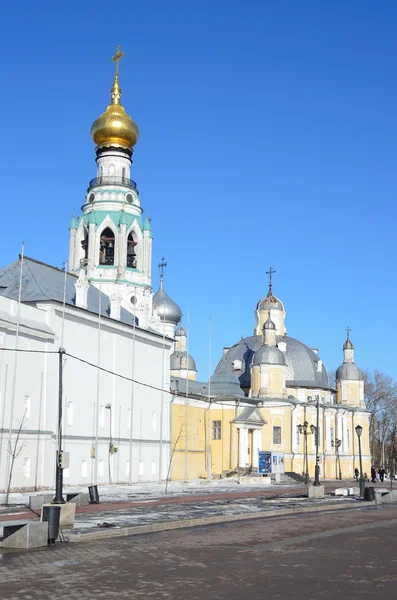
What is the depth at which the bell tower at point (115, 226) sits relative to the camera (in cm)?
5772

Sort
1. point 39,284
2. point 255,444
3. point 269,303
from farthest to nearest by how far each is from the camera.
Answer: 1. point 269,303
2. point 255,444
3. point 39,284

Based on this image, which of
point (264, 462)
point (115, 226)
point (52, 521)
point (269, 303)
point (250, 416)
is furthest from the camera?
point (269, 303)

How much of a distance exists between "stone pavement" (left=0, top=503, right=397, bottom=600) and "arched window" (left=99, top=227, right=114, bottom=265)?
3978 centimetres

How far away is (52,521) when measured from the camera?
16.9 meters

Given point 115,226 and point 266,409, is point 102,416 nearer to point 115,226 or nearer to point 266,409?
point 115,226

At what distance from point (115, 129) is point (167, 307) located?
772 inches

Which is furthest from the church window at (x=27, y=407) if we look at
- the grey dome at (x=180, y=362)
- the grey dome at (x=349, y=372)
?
the grey dome at (x=349, y=372)

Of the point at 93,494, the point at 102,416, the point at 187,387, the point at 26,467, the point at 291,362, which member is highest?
the point at 291,362

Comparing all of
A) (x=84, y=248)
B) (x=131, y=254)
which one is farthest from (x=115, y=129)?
(x=131, y=254)

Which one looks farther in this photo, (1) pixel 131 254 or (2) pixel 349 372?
(2) pixel 349 372

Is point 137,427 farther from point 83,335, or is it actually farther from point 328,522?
point 328,522

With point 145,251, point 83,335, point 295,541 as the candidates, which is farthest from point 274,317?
point 295,541

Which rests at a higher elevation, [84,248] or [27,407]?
[84,248]

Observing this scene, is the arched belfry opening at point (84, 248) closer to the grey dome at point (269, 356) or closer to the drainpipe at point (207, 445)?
the drainpipe at point (207, 445)
